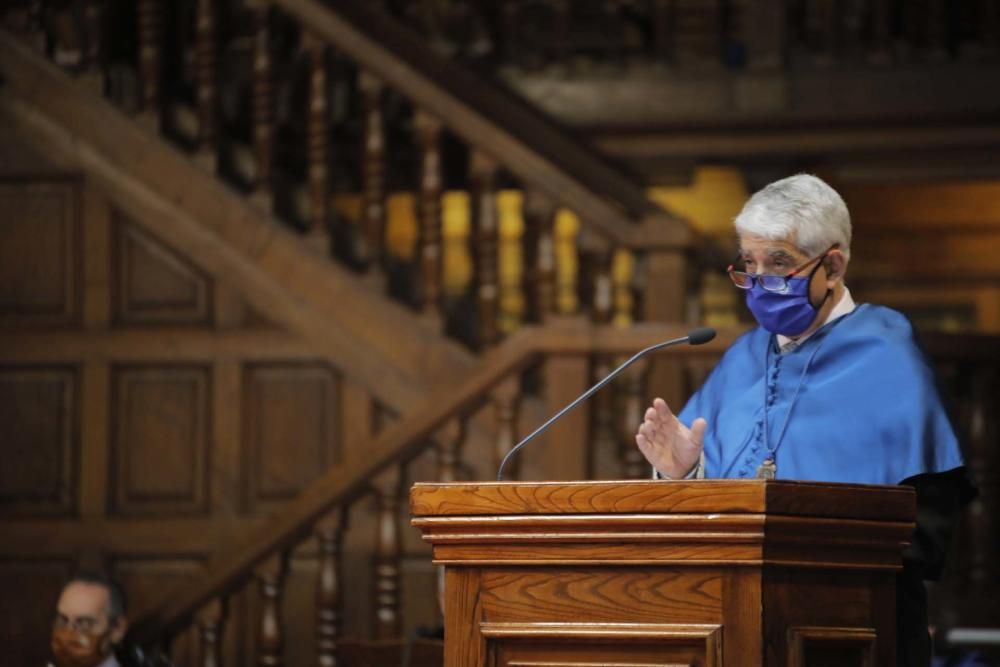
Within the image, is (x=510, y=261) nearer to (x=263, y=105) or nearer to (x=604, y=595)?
(x=263, y=105)

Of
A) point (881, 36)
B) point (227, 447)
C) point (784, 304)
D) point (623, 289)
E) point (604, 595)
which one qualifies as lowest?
point (604, 595)

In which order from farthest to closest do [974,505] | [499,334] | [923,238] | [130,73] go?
[923,238], [130,73], [499,334], [974,505]

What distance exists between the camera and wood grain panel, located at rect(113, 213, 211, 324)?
6031mm

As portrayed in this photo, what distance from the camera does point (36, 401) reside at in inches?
238

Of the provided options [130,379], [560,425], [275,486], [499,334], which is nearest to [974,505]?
[560,425]

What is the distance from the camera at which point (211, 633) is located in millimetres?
5309

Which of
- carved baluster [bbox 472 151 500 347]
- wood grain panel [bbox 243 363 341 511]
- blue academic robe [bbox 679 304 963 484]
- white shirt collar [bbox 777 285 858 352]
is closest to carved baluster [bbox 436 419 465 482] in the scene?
carved baluster [bbox 472 151 500 347]

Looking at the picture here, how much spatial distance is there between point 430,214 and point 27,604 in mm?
1815

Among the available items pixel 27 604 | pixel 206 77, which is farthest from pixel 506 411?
pixel 27 604

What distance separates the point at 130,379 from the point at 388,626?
138 centimetres

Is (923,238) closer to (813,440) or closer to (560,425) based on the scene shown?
(560,425)

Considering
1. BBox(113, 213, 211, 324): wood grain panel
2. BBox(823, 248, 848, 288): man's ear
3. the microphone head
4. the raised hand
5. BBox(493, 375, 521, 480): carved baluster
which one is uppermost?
BBox(113, 213, 211, 324): wood grain panel

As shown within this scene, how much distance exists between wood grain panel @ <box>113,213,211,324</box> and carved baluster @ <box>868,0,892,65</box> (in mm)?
2581

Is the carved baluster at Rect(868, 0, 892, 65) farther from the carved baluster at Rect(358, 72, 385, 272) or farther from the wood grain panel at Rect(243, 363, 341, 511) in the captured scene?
the wood grain panel at Rect(243, 363, 341, 511)
